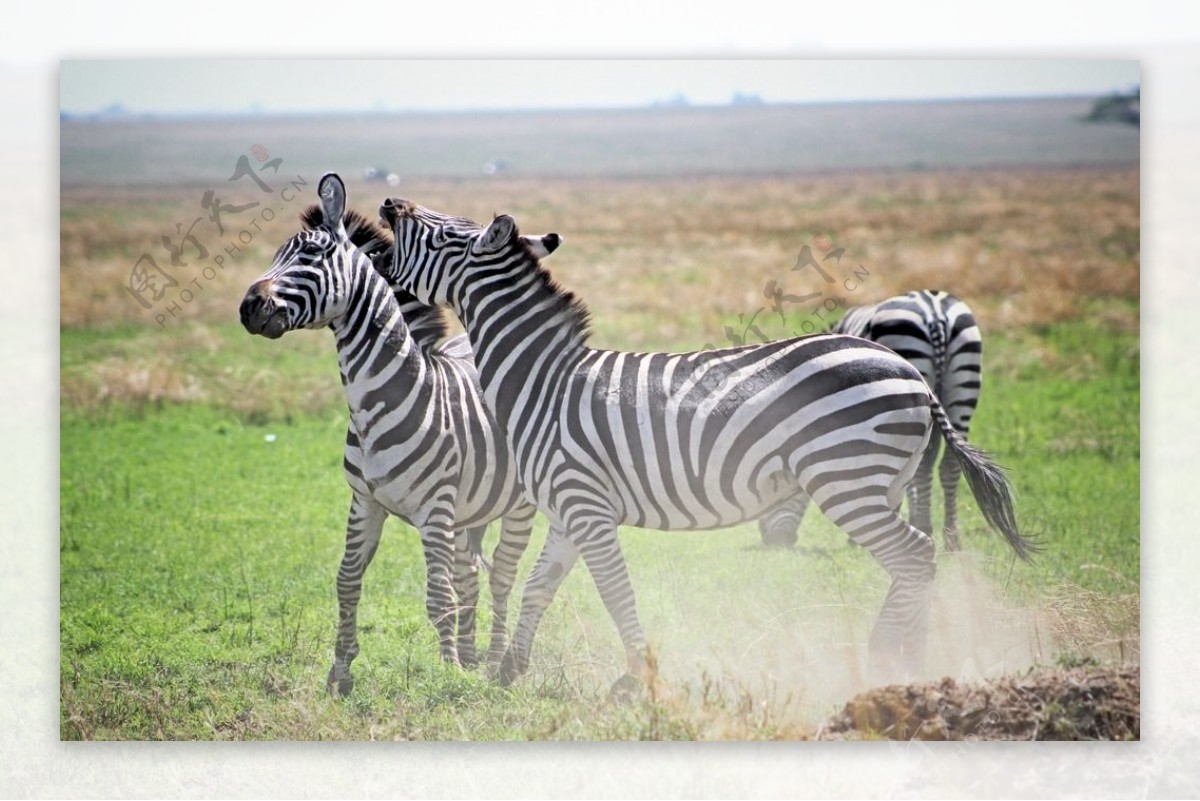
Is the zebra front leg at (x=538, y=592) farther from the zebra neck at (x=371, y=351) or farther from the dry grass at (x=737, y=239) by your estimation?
the dry grass at (x=737, y=239)

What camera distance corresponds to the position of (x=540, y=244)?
5.48 m

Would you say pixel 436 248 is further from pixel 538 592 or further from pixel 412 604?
pixel 412 604

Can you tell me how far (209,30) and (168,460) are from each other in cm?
340

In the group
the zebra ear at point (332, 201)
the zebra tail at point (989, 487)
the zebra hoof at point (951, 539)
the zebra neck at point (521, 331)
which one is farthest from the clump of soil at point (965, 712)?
the zebra ear at point (332, 201)

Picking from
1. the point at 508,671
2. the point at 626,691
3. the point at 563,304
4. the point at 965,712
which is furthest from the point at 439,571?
the point at 965,712

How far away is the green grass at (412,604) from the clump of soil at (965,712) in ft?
0.67

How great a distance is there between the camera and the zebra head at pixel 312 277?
5.31m

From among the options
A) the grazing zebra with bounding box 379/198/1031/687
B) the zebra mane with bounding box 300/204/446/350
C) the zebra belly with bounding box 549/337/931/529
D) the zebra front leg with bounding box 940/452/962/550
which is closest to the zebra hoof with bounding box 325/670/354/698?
the grazing zebra with bounding box 379/198/1031/687

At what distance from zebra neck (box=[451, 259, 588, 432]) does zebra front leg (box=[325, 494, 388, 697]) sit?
0.74 m

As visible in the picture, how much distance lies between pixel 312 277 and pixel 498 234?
75cm

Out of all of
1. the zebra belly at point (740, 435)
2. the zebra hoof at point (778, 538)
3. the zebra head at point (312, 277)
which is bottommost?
the zebra hoof at point (778, 538)
